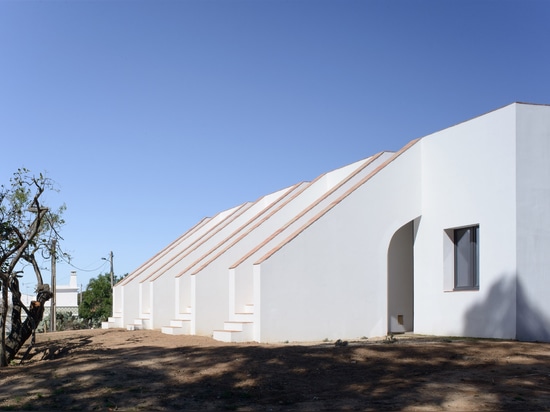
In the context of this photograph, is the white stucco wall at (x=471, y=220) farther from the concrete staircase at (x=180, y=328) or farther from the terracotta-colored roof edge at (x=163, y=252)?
the terracotta-colored roof edge at (x=163, y=252)

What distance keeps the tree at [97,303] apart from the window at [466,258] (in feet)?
112

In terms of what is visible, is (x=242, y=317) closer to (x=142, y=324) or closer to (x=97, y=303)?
(x=142, y=324)

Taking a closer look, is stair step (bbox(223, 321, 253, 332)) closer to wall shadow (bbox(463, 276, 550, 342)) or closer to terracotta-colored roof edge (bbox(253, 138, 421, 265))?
terracotta-colored roof edge (bbox(253, 138, 421, 265))

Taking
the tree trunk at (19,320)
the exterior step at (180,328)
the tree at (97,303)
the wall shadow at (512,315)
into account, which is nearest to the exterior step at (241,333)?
the exterior step at (180,328)

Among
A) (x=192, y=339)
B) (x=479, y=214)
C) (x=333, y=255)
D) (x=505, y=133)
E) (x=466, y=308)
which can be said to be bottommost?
(x=192, y=339)

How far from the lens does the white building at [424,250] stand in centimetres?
1530

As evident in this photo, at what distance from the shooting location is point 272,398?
998 cm

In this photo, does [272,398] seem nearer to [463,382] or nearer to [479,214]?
[463,382]

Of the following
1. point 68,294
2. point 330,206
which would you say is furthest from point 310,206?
point 68,294

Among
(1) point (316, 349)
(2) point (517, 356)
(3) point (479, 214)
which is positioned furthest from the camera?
(3) point (479, 214)

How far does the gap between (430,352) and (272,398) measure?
4295mm

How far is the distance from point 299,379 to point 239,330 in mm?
6325

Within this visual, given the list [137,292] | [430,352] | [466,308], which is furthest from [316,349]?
[137,292]

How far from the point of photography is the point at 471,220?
653 inches
